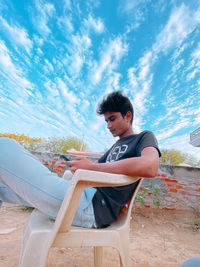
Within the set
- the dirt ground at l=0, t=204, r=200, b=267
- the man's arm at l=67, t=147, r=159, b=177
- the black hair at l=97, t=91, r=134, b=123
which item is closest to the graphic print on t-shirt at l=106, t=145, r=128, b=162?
the man's arm at l=67, t=147, r=159, b=177

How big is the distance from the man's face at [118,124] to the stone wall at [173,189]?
1.85 metres

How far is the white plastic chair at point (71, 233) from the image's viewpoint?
1.89ft

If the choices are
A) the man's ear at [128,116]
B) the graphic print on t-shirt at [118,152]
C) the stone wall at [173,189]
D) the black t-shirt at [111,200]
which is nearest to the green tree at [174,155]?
the stone wall at [173,189]

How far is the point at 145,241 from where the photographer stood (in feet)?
6.35

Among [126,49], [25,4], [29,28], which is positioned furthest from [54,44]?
[126,49]

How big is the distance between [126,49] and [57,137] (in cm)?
720

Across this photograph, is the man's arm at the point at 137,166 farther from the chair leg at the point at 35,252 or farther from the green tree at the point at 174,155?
the green tree at the point at 174,155

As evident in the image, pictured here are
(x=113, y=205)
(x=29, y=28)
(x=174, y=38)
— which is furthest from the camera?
(x=29, y=28)

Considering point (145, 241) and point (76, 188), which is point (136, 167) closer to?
point (76, 188)

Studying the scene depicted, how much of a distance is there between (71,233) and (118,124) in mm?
1045

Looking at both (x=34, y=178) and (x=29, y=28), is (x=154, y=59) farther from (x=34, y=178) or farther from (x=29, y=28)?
(x=34, y=178)

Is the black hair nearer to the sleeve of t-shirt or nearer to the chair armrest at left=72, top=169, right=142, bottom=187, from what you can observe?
the sleeve of t-shirt

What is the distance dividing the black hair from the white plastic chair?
0.93 m

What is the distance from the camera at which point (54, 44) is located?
9.98m
